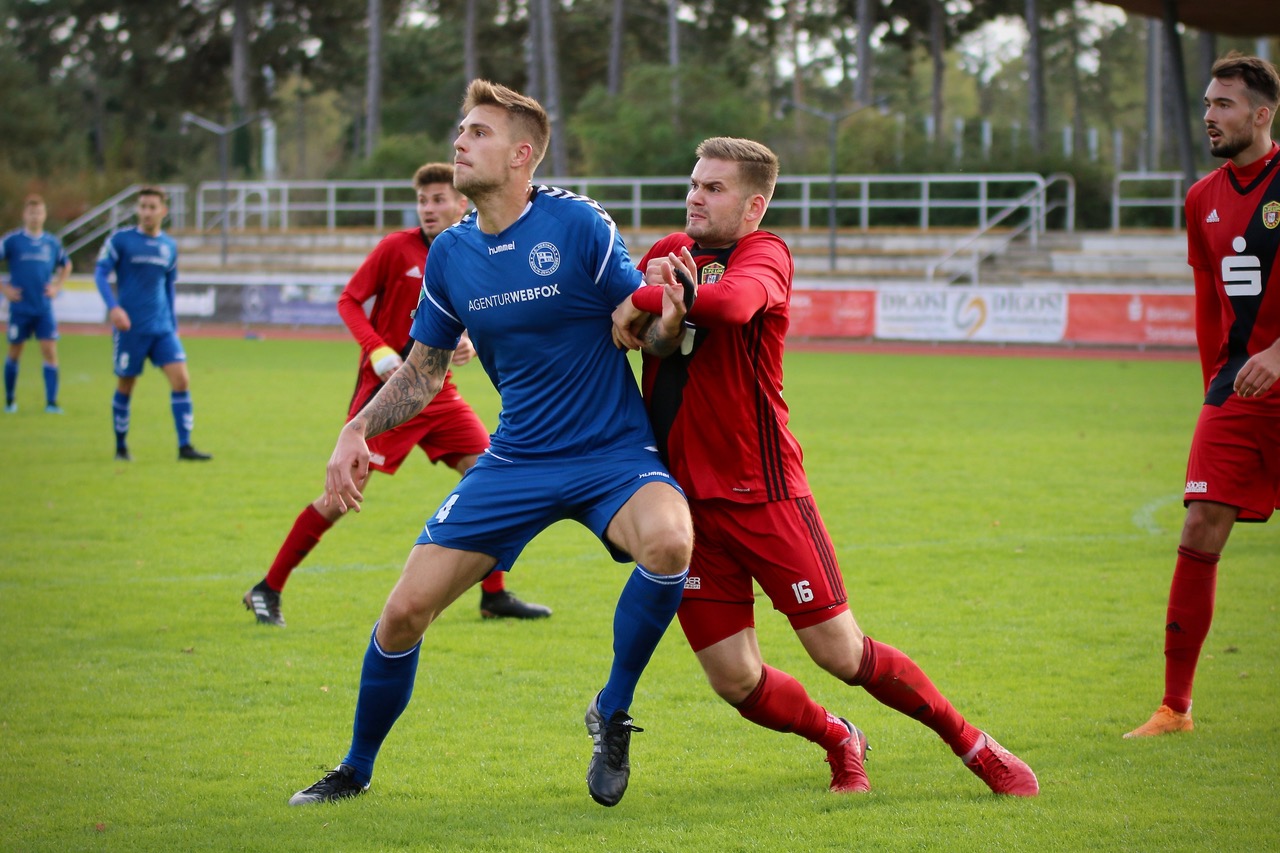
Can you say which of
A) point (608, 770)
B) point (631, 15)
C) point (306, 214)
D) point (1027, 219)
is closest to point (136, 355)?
point (608, 770)

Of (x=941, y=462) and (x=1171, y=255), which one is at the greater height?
(x=1171, y=255)

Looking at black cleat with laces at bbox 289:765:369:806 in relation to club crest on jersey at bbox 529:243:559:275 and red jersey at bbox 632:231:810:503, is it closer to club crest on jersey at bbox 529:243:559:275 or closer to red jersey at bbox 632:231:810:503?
red jersey at bbox 632:231:810:503

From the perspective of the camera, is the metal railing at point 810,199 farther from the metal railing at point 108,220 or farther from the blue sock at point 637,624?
the blue sock at point 637,624

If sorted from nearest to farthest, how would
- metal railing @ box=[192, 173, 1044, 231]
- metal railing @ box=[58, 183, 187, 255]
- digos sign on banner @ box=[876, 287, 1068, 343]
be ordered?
digos sign on banner @ box=[876, 287, 1068, 343]
metal railing @ box=[192, 173, 1044, 231]
metal railing @ box=[58, 183, 187, 255]

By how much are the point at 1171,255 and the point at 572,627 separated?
91.2 ft

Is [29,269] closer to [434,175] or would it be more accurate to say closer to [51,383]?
[51,383]

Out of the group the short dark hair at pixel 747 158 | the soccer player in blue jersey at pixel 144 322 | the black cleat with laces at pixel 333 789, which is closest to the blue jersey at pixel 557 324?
the short dark hair at pixel 747 158

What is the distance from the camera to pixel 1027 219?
119ft

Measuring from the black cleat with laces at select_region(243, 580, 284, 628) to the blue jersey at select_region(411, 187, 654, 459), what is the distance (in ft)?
10.00

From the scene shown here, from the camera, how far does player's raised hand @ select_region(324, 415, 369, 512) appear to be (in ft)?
14.7

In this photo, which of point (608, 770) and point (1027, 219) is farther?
point (1027, 219)

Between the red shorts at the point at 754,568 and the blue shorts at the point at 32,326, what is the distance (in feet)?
48.1

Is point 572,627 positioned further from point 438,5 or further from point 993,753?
point 438,5

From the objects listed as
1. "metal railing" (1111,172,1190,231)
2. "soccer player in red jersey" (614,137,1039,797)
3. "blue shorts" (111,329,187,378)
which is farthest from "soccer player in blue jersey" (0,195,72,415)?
"metal railing" (1111,172,1190,231)
